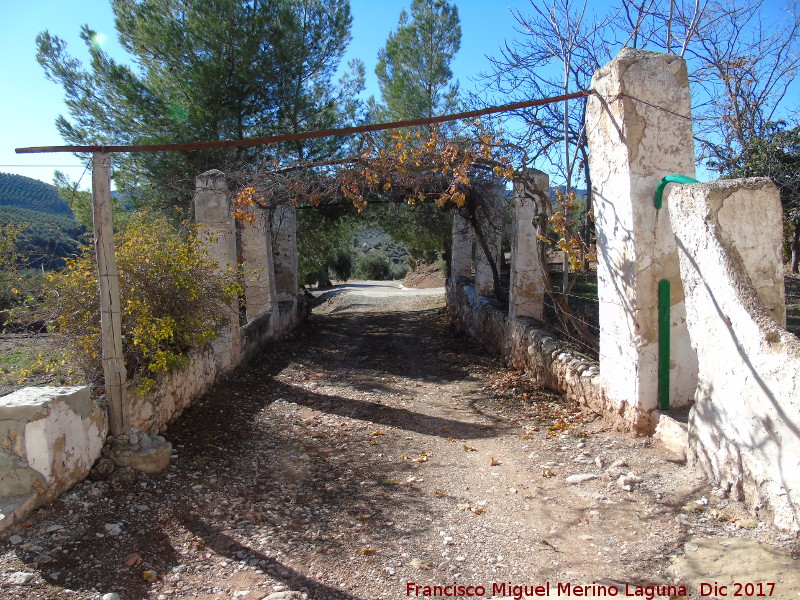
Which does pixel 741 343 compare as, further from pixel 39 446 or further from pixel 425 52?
pixel 425 52

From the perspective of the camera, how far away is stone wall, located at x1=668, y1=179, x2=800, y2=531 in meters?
2.86

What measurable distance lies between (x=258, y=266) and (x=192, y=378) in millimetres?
3954

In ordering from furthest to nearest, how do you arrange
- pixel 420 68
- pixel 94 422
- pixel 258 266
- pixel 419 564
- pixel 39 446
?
pixel 420 68 → pixel 258 266 → pixel 94 422 → pixel 39 446 → pixel 419 564

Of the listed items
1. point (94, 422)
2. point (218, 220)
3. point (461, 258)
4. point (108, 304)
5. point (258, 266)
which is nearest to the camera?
point (94, 422)

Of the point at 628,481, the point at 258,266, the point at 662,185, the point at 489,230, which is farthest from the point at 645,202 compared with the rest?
the point at 258,266

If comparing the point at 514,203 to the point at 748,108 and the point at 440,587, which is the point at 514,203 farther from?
the point at 440,587

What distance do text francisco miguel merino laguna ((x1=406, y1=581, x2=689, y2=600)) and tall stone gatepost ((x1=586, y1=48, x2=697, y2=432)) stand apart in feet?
6.42

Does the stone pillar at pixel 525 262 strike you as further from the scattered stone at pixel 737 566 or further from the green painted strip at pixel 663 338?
the scattered stone at pixel 737 566

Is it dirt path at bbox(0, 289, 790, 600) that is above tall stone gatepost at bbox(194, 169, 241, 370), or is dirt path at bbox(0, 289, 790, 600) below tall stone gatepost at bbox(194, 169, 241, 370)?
below

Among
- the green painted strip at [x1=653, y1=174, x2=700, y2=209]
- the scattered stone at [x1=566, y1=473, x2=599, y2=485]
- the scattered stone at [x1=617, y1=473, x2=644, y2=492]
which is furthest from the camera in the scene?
the green painted strip at [x1=653, y1=174, x2=700, y2=209]

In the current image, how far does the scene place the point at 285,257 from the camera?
40.1 ft

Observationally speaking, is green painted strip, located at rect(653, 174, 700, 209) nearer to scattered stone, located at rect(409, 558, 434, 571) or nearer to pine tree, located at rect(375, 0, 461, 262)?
scattered stone, located at rect(409, 558, 434, 571)

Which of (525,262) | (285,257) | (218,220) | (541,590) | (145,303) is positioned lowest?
(541,590)

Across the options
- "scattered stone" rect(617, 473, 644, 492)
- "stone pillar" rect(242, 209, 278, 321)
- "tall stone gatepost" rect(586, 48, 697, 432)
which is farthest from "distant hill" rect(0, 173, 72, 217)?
"scattered stone" rect(617, 473, 644, 492)
